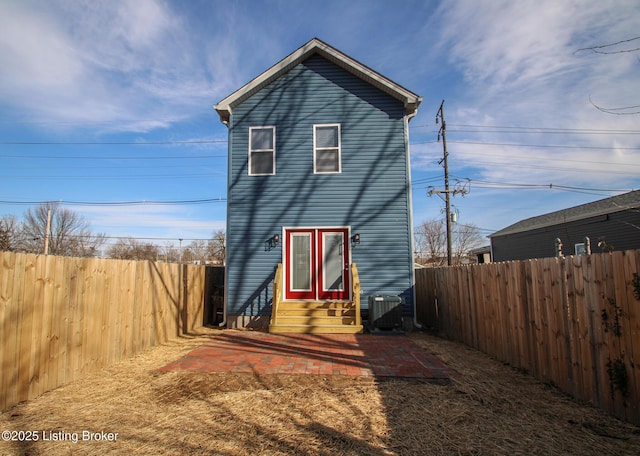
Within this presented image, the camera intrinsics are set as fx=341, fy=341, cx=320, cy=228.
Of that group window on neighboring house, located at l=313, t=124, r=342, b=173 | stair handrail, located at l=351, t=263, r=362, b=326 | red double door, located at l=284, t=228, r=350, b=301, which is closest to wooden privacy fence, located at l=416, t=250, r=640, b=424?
stair handrail, located at l=351, t=263, r=362, b=326

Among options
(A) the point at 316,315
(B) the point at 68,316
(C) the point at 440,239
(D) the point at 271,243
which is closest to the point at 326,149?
(D) the point at 271,243

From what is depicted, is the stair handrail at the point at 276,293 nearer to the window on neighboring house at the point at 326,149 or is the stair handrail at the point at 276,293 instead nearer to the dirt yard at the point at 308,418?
the window on neighboring house at the point at 326,149

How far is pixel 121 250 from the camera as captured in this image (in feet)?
139

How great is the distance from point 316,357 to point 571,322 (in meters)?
3.85

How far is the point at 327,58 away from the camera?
1017cm

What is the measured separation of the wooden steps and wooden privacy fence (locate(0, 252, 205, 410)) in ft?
9.28

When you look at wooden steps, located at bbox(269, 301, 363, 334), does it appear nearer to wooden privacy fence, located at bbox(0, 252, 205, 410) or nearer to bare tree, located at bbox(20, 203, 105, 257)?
wooden privacy fence, located at bbox(0, 252, 205, 410)

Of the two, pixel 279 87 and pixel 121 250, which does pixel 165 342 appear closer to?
pixel 279 87

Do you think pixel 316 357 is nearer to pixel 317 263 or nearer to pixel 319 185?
pixel 317 263

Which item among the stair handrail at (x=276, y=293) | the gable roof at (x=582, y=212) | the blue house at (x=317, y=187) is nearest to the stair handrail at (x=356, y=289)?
the blue house at (x=317, y=187)

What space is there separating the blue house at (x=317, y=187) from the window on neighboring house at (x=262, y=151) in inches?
1.2

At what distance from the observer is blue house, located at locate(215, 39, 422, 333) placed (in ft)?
31.3

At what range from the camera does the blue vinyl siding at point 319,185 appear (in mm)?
9547

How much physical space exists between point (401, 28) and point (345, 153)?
4.24m
